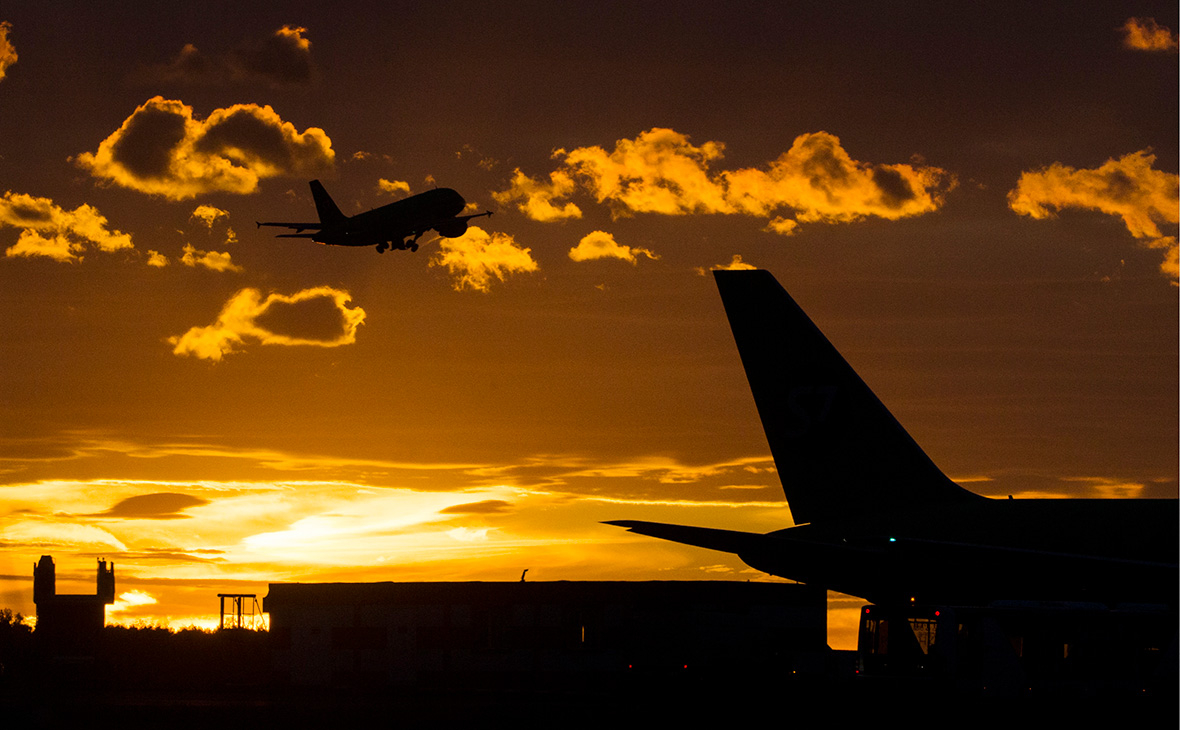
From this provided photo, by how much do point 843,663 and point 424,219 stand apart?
155 ft

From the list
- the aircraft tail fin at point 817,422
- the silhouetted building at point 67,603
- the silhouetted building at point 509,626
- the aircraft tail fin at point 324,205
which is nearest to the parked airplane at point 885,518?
the aircraft tail fin at point 817,422

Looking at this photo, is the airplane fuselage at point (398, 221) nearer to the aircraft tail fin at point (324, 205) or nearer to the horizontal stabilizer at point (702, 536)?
the aircraft tail fin at point (324, 205)

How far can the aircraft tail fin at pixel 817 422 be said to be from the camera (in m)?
37.2

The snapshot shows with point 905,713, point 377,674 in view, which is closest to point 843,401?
point 905,713

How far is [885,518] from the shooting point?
36812mm

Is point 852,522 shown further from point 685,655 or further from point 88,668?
point 88,668

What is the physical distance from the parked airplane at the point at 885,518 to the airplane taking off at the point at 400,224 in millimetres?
51120

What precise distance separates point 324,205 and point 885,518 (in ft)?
271

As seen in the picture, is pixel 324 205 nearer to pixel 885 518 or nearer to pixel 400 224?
pixel 400 224

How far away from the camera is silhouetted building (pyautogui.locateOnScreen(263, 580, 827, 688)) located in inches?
3383

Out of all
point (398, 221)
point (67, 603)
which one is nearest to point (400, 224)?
point (398, 221)

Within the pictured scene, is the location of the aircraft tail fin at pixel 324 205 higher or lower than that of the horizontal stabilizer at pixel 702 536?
higher

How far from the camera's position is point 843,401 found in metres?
37.6

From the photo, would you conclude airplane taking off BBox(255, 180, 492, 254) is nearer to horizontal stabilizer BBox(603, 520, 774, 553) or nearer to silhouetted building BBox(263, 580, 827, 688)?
silhouetted building BBox(263, 580, 827, 688)
